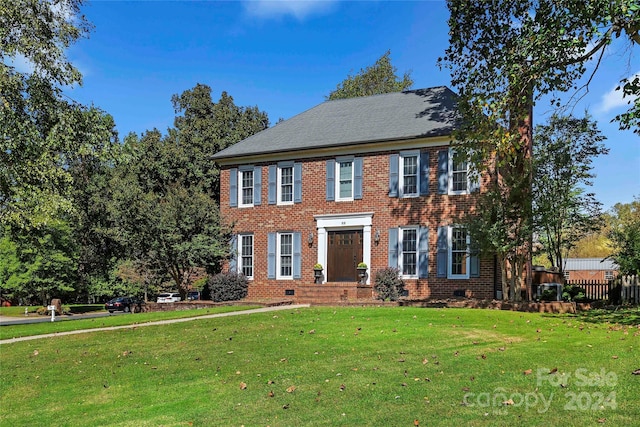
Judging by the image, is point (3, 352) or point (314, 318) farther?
point (314, 318)

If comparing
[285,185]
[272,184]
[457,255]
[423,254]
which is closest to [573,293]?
[457,255]

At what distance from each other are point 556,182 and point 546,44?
531 inches

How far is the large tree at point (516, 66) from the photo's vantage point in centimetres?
1223

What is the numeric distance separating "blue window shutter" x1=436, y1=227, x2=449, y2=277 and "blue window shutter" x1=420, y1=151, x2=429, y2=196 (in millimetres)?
1585

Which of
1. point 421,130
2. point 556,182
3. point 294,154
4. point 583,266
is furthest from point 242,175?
point 583,266

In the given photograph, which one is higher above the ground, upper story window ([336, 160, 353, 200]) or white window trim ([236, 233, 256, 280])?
upper story window ([336, 160, 353, 200])

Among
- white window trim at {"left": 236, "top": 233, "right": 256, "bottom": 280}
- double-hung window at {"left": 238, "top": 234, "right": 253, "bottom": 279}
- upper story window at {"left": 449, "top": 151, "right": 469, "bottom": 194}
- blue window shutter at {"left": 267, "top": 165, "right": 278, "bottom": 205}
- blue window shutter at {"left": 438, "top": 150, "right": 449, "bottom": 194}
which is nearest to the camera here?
upper story window at {"left": 449, "top": 151, "right": 469, "bottom": 194}

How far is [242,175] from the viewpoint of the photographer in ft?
84.3

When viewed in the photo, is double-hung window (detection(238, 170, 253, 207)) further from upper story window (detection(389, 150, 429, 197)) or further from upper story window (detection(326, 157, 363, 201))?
upper story window (detection(389, 150, 429, 197))

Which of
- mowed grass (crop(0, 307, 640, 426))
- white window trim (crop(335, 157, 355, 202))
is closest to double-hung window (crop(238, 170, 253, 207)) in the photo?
white window trim (crop(335, 157, 355, 202))

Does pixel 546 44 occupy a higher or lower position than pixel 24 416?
higher

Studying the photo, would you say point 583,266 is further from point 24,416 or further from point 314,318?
point 24,416

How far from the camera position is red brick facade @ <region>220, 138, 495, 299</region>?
2114cm

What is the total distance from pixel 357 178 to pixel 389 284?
4.55 meters
